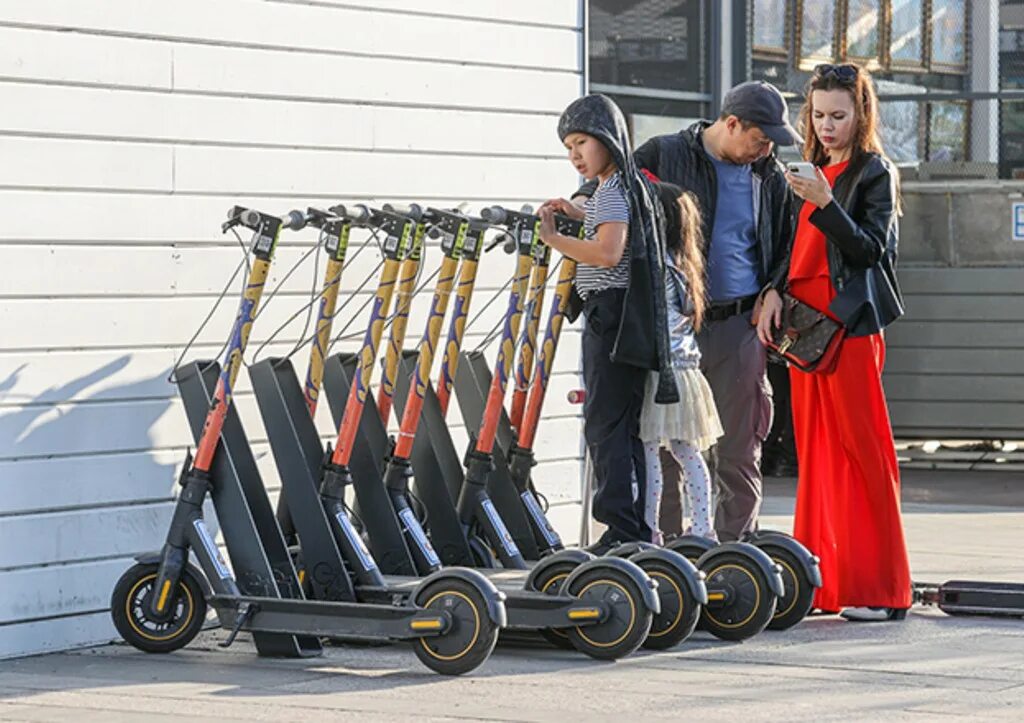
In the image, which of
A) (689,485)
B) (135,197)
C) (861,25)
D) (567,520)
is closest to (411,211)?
(135,197)

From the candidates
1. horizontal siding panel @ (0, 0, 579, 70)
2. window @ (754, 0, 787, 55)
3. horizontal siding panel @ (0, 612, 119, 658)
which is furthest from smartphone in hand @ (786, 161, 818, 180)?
window @ (754, 0, 787, 55)

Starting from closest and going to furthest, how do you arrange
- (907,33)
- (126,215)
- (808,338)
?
1. (126,215)
2. (808,338)
3. (907,33)

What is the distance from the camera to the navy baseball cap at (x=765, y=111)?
7.66 m

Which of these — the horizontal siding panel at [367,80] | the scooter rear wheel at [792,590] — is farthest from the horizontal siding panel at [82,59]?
the scooter rear wheel at [792,590]

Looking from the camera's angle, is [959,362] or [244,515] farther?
[959,362]

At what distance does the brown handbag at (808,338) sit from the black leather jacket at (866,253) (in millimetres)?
52

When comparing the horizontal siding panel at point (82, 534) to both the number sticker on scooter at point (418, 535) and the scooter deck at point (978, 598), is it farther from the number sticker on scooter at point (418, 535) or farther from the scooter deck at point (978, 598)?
the scooter deck at point (978, 598)

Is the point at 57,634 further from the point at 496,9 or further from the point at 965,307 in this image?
the point at 965,307

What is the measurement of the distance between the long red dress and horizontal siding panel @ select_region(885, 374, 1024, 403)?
21.4ft

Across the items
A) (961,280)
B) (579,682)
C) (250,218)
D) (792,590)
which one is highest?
(250,218)

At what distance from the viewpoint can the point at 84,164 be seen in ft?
22.9

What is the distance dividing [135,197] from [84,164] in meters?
0.22

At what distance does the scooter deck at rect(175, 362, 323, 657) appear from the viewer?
6.74 meters

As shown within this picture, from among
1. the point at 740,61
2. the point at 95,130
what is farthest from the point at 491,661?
the point at 740,61
